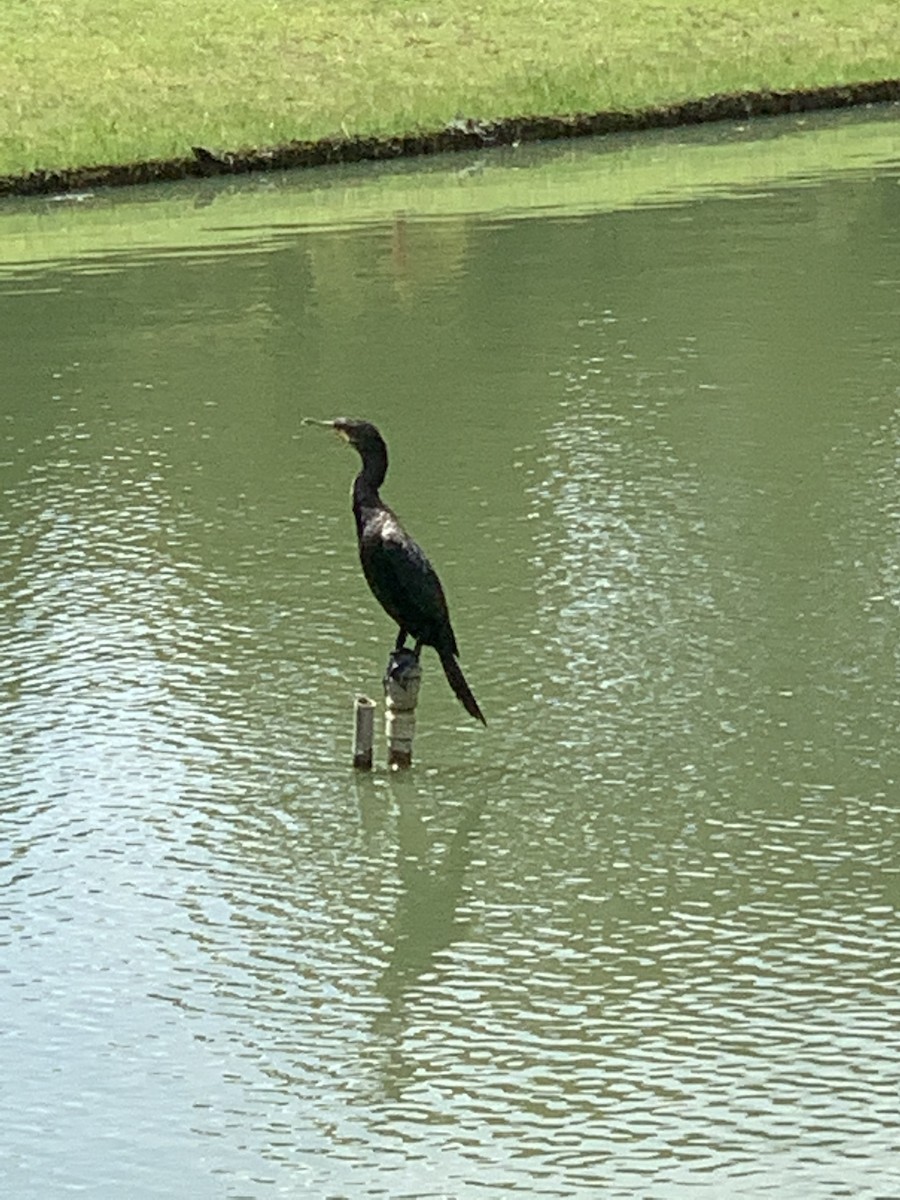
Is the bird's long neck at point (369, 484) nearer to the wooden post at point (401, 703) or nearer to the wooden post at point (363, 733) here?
the wooden post at point (401, 703)

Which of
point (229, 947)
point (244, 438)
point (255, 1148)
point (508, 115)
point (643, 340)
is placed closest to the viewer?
point (255, 1148)

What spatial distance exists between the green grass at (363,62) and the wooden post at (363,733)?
2443cm

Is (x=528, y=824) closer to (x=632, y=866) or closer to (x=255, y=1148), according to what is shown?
(x=632, y=866)

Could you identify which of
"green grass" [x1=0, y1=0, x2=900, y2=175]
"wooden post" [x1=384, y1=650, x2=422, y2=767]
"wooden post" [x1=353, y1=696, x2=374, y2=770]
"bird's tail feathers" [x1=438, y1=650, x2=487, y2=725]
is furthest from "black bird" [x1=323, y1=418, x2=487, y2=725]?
"green grass" [x1=0, y1=0, x2=900, y2=175]

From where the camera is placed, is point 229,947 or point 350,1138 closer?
point 350,1138

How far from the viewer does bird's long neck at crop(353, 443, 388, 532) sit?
11.1m

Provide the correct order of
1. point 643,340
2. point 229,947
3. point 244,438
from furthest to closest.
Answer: point 643,340 → point 244,438 → point 229,947

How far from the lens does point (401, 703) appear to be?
10977mm

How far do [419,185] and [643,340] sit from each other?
461 inches

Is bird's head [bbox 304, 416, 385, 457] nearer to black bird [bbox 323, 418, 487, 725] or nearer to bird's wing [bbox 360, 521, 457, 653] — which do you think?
black bird [bbox 323, 418, 487, 725]

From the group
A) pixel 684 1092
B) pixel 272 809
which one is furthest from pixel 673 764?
pixel 684 1092

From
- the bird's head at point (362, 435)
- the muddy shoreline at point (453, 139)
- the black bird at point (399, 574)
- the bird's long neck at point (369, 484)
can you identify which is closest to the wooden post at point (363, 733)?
the black bird at point (399, 574)

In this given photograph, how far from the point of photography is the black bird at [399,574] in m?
10.8

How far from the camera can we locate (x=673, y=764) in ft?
37.4
